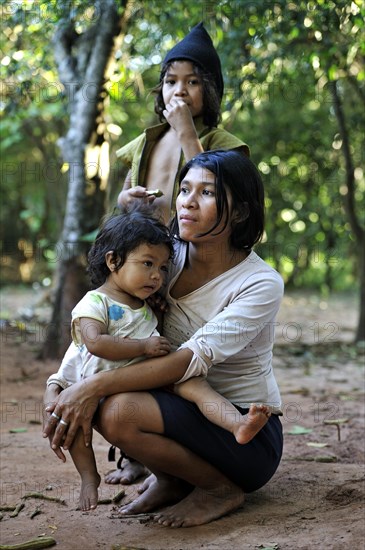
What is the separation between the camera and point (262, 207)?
117 inches

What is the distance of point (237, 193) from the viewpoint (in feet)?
9.48

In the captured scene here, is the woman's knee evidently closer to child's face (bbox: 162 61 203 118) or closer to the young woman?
the young woman

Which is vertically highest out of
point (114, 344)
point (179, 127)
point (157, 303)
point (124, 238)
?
point (179, 127)

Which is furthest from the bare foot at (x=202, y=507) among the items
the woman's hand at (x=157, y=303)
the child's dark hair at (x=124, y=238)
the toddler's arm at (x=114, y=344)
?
the child's dark hair at (x=124, y=238)

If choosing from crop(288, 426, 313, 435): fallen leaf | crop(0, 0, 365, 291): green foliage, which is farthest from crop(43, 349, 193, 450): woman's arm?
crop(0, 0, 365, 291): green foliage

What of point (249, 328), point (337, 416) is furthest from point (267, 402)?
point (337, 416)

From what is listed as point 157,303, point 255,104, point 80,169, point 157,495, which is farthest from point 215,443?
point 255,104

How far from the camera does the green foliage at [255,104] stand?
5.89 meters

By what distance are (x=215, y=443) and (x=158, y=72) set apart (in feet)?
15.9

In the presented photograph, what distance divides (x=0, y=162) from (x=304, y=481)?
12.3m

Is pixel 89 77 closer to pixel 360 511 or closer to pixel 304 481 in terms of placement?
pixel 304 481

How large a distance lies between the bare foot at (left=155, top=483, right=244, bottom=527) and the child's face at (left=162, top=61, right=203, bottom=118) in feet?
5.56

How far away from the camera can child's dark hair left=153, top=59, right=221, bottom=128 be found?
3.38 meters

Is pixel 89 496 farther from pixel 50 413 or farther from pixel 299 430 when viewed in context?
pixel 299 430
